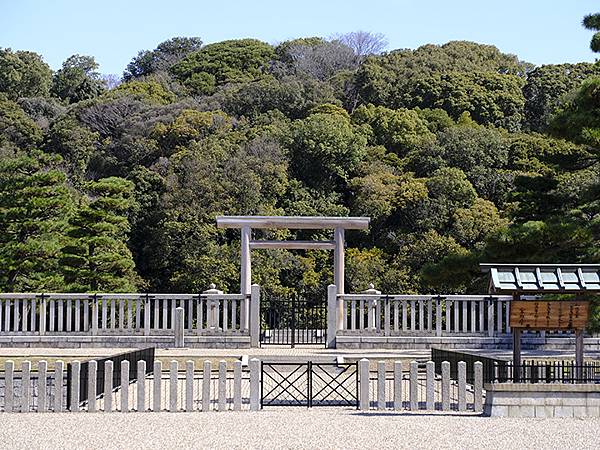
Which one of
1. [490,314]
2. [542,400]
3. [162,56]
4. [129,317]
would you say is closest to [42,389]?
[542,400]

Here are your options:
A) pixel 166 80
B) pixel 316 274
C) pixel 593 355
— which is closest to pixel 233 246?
pixel 316 274

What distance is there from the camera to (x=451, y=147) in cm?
4494

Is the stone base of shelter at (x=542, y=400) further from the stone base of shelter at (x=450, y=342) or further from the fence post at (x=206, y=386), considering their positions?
the stone base of shelter at (x=450, y=342)

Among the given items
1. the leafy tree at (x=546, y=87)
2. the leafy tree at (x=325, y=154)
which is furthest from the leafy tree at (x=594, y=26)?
the leafy tree at (x=546, y=87)

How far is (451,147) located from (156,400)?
3336 centimetres

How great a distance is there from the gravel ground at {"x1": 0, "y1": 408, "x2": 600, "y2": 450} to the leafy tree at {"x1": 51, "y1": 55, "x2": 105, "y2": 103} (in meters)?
52.3

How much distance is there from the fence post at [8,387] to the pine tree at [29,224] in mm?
14426

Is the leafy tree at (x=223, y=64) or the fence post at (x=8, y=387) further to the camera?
the leafy tree at (x=223, y=64)

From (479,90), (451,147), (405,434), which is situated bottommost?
(405,434)

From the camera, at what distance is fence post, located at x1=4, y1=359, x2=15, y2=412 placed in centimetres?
1300

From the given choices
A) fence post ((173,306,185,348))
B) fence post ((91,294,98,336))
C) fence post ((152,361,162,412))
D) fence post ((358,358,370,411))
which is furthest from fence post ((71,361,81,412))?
fence post ((91,294,98,336))

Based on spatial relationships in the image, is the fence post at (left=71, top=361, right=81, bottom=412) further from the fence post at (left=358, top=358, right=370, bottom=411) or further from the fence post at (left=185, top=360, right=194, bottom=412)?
the fence post at (left=358, top=358, right=370, bottom=411)

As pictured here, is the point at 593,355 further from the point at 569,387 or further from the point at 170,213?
the point at 170,213

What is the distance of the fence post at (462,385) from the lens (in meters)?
13.2
